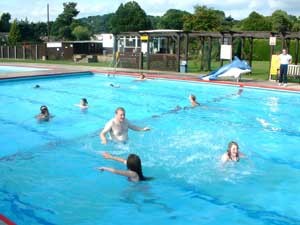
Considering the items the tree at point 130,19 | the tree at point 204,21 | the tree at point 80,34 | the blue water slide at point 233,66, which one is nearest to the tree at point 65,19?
the tree at point 130,19

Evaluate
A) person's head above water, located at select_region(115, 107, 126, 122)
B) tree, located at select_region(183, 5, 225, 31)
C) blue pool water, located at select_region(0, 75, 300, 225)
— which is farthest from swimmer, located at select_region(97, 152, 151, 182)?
tree, located at select_region(183, 5, 225, 31)

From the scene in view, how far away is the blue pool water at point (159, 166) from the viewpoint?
20.1ft

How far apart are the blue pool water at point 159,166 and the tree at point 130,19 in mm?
88721

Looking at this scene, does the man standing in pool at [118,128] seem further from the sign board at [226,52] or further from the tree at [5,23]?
the tree at [5,23]

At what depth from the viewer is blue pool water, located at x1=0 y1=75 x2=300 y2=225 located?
6125 millimetres

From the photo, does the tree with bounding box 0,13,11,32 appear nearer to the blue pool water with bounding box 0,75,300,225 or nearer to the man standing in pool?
the blue pool water with bounding box 0,75,300,225

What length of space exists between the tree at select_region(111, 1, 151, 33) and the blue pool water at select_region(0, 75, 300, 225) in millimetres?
88721

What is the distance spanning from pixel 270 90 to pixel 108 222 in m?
14.3

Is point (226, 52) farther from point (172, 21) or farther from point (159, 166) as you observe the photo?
point (172, 21)

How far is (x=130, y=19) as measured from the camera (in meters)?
104

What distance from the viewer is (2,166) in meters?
7.93

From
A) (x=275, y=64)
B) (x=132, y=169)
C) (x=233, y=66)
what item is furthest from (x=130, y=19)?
(x=132, y=169)

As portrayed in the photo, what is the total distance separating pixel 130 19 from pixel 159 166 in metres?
98.7

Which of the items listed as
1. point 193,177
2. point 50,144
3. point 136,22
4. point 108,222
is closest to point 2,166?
point 50,144
